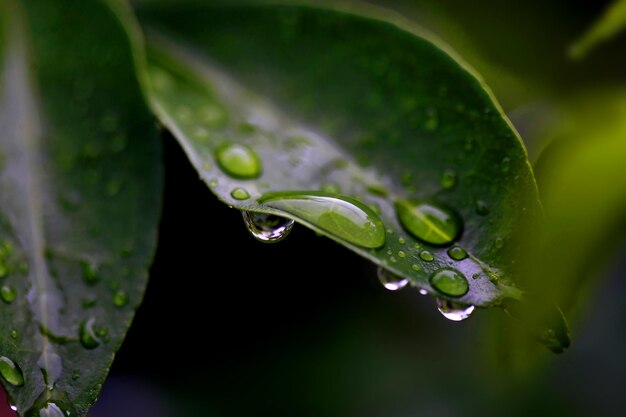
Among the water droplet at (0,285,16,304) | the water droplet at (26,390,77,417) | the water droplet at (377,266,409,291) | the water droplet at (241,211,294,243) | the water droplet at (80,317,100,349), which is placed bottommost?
the water droplet at (26,390,77,417)

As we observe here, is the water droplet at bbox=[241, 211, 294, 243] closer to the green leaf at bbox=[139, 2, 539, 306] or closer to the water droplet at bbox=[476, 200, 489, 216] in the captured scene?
the green leaf at bbox=[139, 2, 539, 306]

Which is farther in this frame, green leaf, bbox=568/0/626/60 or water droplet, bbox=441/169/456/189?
green leaf, bbox=568/0/626/60

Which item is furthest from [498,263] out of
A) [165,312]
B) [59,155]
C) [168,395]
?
[168,395]

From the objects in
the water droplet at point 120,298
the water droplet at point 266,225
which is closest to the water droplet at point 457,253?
the water droplet at point 266,225

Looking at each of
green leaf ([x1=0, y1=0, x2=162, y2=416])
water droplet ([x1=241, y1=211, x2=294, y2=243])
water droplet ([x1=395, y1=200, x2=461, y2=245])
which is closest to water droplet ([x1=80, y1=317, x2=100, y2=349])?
green leaf ([x1=0, y1=0, x2=162, y2=416])

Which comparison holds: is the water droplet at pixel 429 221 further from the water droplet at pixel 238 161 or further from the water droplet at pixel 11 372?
Answer: the water droplet at pixel 11 372

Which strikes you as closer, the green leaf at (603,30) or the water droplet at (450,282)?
the water droplet at (450,282)

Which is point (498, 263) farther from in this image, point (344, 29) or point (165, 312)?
point (165, 312)
